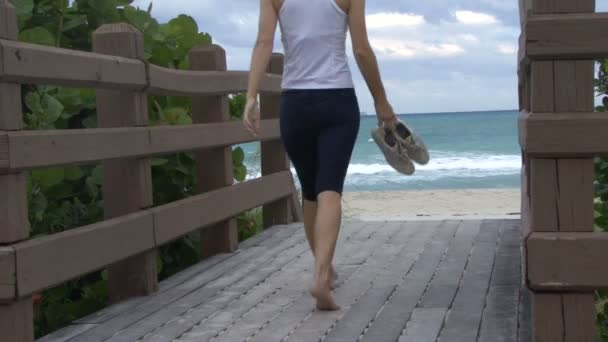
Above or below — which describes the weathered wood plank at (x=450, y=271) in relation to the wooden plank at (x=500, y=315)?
below

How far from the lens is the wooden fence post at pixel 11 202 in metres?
A: 4.21

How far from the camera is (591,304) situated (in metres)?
3.97

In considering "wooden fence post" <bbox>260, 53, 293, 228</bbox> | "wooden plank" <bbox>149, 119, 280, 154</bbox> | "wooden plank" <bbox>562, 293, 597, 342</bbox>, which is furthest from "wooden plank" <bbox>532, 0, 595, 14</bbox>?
"wooden fence post" <bbox>260, 53, 293, 228</bbox>

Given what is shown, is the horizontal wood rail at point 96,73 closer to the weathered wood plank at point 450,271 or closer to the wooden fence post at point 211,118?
the wooden fence post at point 211,118

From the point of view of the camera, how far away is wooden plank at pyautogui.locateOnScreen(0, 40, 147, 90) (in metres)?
4.21

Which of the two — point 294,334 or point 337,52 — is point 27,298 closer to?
point 294,334

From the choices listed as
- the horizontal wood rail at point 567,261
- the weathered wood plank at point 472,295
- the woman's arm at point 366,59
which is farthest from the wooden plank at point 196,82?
the horizontal wood rail at point 567,261

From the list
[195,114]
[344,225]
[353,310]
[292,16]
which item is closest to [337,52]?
[292,16]

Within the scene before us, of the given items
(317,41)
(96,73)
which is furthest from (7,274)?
(317,41)

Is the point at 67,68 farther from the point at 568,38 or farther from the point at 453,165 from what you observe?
the point at 453,165

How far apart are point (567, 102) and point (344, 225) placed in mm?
5238

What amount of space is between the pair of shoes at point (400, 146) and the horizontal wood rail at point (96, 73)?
4.32 feet

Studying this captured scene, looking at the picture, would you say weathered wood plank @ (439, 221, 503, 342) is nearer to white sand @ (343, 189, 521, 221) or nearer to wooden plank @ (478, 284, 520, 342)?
wooden plank @ (478, 284, 520, 342)

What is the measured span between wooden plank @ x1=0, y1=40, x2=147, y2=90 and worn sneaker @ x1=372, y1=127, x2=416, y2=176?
132cm
